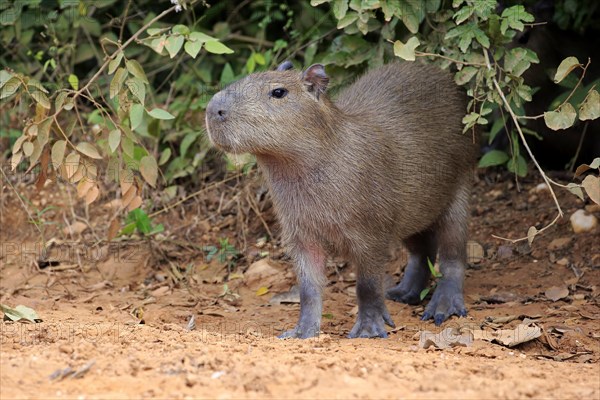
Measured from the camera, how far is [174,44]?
17.8ft

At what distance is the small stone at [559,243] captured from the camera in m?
6.52

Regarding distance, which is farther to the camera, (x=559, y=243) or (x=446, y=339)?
(x=559, y=243)

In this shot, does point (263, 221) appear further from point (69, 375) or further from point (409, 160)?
point (69, 375)

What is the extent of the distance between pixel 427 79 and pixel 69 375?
340cm

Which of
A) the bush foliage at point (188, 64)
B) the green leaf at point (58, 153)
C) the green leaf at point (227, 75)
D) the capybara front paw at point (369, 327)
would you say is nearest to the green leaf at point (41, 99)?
the bush foliage at point (188, 64)

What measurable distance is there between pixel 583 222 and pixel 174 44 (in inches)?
128

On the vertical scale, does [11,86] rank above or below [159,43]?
below

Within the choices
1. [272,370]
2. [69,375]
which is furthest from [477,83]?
[69,375]

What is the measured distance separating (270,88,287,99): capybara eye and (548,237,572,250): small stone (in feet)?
8.30

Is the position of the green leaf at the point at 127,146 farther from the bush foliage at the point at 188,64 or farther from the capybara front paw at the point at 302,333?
the capybara front paw at the point at 302,333

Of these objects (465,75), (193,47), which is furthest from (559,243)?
(193,47)

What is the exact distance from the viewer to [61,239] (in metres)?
7.22

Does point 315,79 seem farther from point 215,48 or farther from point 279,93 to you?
point 215,48

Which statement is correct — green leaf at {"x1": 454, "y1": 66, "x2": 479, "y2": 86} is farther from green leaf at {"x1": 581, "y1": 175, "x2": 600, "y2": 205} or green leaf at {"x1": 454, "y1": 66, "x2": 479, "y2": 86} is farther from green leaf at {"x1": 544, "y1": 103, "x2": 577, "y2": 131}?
green leaf at {"x1": 581, "y1": 175, "x2": 600, "y2": 205}
